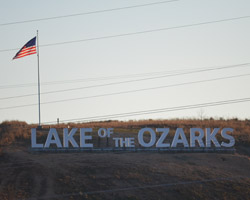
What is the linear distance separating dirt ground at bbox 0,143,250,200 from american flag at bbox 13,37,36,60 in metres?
10.3

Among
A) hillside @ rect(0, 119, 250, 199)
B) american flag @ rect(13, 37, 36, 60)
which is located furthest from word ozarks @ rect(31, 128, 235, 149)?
american flag @ rect(13, 37, 36, 60)

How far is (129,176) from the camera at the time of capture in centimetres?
4994

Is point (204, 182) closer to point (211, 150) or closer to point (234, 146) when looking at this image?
point (211, 150)

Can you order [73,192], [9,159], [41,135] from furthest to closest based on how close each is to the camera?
[41,135], [9,159], [73,192]

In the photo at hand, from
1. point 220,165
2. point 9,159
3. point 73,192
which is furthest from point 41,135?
point 220,165

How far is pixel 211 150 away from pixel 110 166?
43.6 feet

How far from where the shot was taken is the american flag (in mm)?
58881

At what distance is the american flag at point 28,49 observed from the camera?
58.9 meters

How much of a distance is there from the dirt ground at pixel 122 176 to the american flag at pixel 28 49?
406 inches

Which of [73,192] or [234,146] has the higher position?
[234,146]

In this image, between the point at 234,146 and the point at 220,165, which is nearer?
the point at 220,165

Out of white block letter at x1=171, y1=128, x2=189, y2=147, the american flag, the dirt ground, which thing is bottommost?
the dirt ground

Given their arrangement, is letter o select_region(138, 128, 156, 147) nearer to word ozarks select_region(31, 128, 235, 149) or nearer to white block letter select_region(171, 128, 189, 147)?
word ozarks select_region(31, 128, 235, 149)

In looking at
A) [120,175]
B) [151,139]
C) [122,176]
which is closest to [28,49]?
[151,139]
